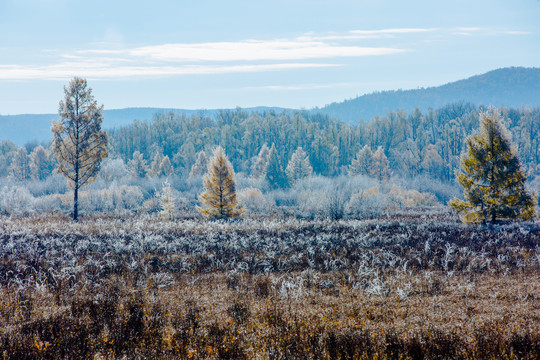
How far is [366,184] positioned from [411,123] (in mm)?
71311

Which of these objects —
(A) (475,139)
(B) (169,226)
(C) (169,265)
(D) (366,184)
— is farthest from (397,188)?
(C) (169,265)

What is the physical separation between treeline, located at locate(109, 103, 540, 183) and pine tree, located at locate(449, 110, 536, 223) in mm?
71407

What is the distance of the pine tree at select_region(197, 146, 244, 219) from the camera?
25.7 meters

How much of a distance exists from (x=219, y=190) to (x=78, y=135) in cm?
1053

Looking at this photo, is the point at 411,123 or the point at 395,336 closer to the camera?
the point at 395,336

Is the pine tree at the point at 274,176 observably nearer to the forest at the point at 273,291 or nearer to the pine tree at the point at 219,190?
the pine tree at the point at 219,190

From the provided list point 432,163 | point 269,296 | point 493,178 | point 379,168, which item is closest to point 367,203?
point 493,178

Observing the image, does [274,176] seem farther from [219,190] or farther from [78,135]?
[78,135]

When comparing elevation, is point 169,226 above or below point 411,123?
below

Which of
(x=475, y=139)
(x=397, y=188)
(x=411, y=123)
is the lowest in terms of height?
(x=397, y=188)

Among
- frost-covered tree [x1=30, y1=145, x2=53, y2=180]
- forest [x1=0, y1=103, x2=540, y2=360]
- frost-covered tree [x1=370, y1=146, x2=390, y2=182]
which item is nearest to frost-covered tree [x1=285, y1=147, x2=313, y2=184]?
frost-covered tree [x1=370, y1=146, x2=390, y2=182]

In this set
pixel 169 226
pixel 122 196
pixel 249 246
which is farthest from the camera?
pixel 122 196

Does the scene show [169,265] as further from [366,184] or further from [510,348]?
[366,184]

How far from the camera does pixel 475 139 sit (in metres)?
19.2
